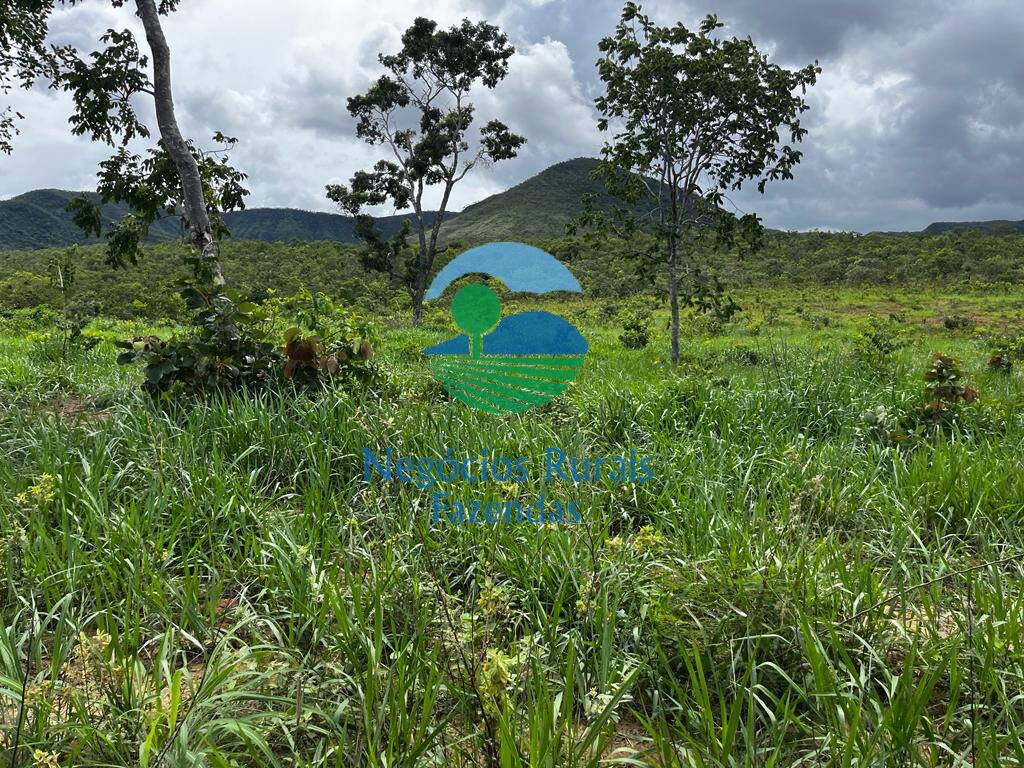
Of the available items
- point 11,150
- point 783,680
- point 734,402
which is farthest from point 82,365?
point 783,680

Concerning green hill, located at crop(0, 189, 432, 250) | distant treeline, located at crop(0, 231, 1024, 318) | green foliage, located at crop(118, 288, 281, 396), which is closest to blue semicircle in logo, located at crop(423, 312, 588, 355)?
green foliage, located at crop(118, 288, 281, 396)

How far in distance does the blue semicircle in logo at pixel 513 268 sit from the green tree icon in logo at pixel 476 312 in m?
0.65

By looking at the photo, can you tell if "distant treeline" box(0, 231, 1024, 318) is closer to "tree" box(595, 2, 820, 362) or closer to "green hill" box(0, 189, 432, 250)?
"tree" box(595, 2, 820, 362)

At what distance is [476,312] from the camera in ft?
13.4

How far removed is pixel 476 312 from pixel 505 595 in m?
2.42

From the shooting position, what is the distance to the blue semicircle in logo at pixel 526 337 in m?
4.22

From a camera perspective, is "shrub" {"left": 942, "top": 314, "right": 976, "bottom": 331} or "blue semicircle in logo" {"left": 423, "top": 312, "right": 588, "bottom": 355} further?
"shrub" {"left": 942, "top": 314, "right": 976, "bottom": 331}

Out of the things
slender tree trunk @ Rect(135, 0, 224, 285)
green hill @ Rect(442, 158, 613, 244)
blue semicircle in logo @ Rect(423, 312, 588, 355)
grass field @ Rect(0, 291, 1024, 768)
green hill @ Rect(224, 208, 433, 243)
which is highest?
green hill @ Rect(224, 208, 433, 243)

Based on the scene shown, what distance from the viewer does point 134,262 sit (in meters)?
7.55

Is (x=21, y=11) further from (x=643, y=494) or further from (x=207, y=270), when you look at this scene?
(x=643, y=494)

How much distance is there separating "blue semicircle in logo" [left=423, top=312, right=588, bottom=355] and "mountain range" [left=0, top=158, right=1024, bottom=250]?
2.71m

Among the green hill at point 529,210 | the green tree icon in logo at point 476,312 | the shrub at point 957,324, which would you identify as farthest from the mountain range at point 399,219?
the shrub at point 957,324

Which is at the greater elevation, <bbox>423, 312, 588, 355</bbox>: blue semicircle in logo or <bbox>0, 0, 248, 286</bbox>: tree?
<bbox>0, 0, 248, 286</bbox>: tree

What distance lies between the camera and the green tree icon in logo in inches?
155
